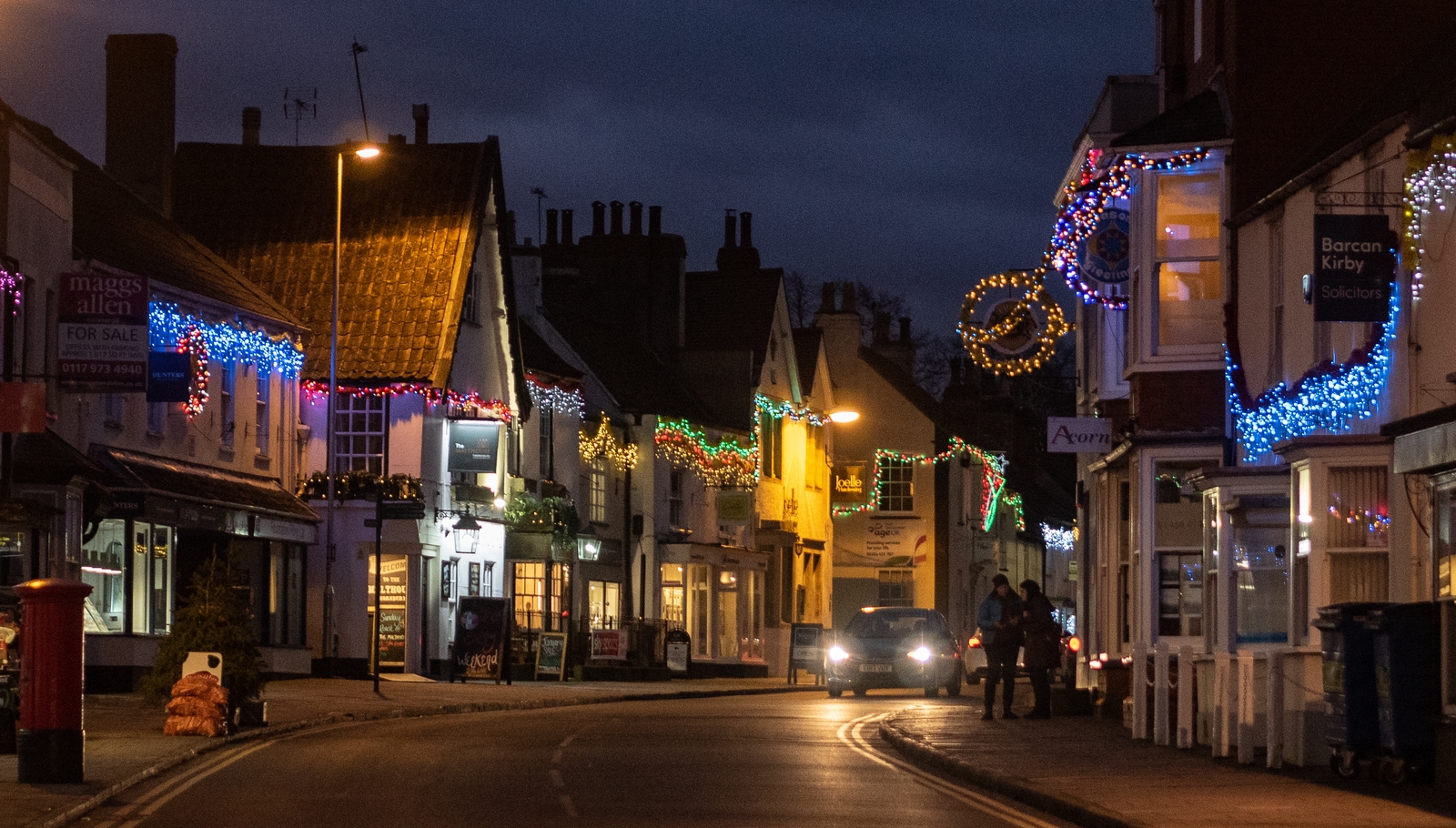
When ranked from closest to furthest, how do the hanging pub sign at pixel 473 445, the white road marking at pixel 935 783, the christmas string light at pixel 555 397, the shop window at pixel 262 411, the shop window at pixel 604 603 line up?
the white road marking at pixel 935 783 → the shop window at pixel 262 411 → the hanging pub sign at pixel 473 445 → the christmas string light at pixel 555 397 → the shop window at pixel 604 603

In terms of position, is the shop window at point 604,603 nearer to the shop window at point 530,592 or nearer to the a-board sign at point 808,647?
the shop window at point 530,592

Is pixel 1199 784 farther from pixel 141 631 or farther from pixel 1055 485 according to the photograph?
pixel 1055 485

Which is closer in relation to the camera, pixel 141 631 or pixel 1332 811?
pixel 1332 811

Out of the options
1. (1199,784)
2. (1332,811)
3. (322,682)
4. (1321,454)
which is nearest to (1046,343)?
(1321,454)

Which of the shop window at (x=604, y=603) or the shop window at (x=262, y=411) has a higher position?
the shop window at (x=262, y=411)

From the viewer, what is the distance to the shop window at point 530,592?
48906 mm

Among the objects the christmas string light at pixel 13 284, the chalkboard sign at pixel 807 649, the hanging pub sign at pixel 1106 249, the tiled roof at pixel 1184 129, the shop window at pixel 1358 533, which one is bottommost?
the chalkboard sign at pixel 807 649

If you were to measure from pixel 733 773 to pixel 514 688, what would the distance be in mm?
20191

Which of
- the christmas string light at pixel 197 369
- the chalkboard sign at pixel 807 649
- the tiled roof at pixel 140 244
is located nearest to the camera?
the tiled roof at pixel 140 244

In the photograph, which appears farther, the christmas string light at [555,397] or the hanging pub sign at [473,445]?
the christmas string light at [555,397]

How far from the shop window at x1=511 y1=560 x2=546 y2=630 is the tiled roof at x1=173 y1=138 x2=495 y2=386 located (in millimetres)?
7256

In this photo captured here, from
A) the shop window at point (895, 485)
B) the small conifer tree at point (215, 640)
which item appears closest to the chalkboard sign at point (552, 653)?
the small conifer tree at point (215, 640)

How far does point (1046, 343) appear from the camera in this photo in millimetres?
28688

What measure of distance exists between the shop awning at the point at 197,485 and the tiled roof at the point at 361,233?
3.47 metres
